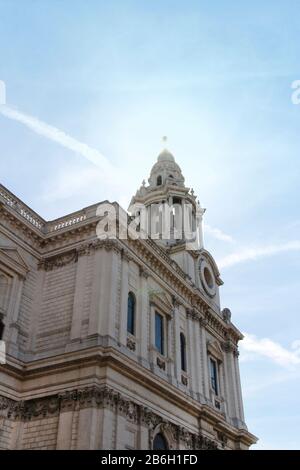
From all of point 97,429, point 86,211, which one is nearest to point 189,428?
point 97,429

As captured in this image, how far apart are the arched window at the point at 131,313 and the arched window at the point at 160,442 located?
443 cm

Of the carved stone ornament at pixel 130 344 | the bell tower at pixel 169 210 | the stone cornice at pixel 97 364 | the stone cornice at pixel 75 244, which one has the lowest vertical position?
the stone cornice at pixel 97 364

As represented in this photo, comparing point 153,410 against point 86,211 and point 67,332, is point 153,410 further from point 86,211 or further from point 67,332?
point 86,211

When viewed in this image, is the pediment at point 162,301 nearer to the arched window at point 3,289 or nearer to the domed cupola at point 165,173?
the arched window at point 3,289

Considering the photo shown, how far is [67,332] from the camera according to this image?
21500 millimetres

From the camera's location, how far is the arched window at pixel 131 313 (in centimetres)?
2289

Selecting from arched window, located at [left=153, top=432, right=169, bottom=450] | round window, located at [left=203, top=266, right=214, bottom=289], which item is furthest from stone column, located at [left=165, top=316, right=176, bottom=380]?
round window, located at [left=203, top=266, right=214, bottom=289]

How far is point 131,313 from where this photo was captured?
23.4 metres

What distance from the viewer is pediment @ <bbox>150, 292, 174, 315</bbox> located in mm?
25484

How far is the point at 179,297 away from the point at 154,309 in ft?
10.4

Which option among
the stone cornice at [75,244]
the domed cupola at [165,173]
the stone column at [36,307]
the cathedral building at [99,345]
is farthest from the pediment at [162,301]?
the domed cupola at [165,173]

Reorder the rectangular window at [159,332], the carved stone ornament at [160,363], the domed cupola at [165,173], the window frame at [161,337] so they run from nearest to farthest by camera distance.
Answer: the carved stone ornament at [160,363] → the window frame at [161,337] → the rectangular window at [159,332] → the domed cupola at [165,173]

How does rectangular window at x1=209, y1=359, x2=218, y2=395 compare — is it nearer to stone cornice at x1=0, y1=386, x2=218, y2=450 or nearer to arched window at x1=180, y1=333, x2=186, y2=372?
arched window at x1=180, y1=333, x2=186, y2=372

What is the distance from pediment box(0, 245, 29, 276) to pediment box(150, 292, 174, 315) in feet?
20.6
